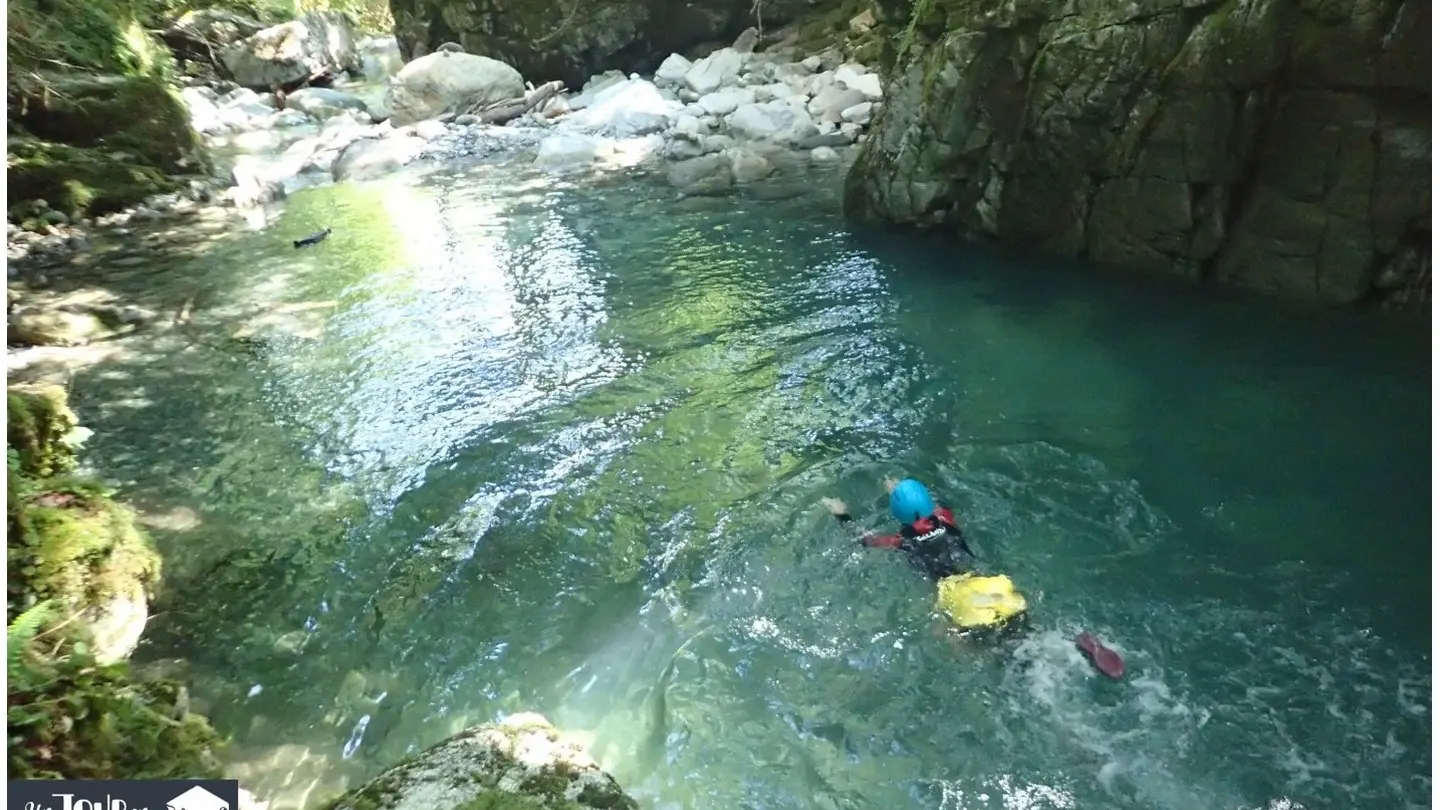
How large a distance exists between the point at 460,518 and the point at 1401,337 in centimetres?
829

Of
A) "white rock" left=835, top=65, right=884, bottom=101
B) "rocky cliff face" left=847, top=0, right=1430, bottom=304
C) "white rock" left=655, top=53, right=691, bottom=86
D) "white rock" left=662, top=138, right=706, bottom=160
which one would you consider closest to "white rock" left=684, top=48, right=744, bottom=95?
"white rock" left=655, top=53, right=691, bottom=86

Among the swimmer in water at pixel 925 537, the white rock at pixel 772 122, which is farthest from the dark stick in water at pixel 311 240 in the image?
the swimmer in water at pixel 925 537

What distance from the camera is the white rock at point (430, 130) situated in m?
21.4

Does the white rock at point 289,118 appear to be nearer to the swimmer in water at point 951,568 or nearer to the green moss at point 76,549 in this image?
the green moss at point 76,549

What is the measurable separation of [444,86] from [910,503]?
21.9m

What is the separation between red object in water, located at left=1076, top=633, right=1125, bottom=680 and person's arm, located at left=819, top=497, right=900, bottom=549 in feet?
3.97

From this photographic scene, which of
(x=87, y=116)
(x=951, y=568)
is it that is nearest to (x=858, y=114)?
(x=87, y=116)

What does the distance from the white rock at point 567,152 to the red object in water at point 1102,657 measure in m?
15.9

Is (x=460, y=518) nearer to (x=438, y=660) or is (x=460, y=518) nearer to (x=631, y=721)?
(x=438, y=660)

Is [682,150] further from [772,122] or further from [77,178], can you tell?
[77,178]

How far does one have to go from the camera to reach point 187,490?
6758 millimetres

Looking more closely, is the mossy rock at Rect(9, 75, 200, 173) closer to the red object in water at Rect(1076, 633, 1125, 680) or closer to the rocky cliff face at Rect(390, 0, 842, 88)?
the rocky cliff face at Rect(390, 0, 842, 88)

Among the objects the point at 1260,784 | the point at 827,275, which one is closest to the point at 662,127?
the point at 827,275

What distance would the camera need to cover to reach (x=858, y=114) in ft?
64.2
